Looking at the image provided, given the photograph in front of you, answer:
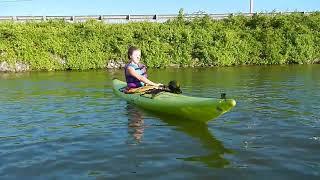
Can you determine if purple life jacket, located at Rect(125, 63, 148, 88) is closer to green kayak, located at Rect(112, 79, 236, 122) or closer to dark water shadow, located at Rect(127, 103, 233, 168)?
green kayak, located at Rect(112, 79, 236, 122)

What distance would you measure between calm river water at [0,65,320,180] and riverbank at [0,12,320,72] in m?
17.1

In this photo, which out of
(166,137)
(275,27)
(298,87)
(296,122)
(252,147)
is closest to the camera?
(252,147)

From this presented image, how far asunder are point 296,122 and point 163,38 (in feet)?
75.4

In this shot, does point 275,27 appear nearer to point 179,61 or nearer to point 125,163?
point 179,61

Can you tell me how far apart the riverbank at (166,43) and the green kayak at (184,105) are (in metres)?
19.0

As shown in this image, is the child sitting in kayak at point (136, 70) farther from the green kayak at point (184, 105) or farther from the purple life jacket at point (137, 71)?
the green kayak at point (184, 105)

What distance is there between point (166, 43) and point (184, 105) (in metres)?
22.7

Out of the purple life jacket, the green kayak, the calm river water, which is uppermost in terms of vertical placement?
the purple life jacket

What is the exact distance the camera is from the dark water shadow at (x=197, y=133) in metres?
6.74

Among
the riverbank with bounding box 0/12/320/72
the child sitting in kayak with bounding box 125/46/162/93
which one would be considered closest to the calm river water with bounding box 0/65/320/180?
the child sitting in kayak with bounding box 125/46/162/93

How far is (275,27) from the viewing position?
34.4 m

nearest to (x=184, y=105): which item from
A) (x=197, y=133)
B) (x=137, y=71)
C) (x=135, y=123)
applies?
(x=197, y=133)

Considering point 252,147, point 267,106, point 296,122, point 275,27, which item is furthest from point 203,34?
point 252,147

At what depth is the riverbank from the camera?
3017 cm
